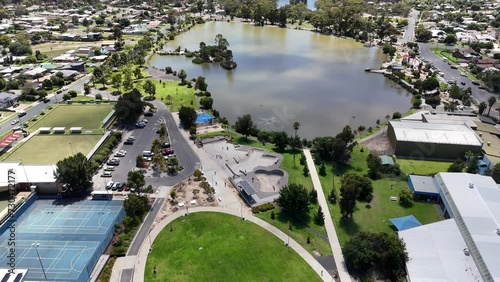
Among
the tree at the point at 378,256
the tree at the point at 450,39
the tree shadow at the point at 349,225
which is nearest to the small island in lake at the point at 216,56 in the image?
the tree shadow at the point at 349,225

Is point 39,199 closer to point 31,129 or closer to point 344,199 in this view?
point 31,129

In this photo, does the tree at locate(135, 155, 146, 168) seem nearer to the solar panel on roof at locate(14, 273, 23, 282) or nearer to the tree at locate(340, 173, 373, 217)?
the solar panel on roof at locate(14, 273, 23, 282)

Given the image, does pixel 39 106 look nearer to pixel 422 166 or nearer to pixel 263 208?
pixel 263 208

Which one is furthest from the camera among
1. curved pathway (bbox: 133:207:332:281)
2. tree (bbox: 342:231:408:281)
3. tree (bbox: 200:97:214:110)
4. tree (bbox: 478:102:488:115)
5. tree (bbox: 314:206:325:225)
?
tree (bbox: 200:97:214:110)

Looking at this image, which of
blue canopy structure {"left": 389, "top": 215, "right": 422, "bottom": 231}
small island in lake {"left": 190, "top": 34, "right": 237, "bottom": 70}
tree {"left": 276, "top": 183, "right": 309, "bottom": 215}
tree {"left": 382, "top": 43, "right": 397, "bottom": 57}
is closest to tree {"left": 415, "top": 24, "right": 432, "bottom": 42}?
tree {"left": 382, "top": 43, "right": 397, "bottom": 57}

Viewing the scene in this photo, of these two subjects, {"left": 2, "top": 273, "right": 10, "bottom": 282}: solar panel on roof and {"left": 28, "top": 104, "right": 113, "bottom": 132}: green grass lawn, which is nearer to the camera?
{"left": 2, "top": 273, "right": 10, "bottom": 282}: solar panel on roof

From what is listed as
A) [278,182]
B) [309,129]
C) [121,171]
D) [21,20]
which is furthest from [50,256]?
[21,20]
